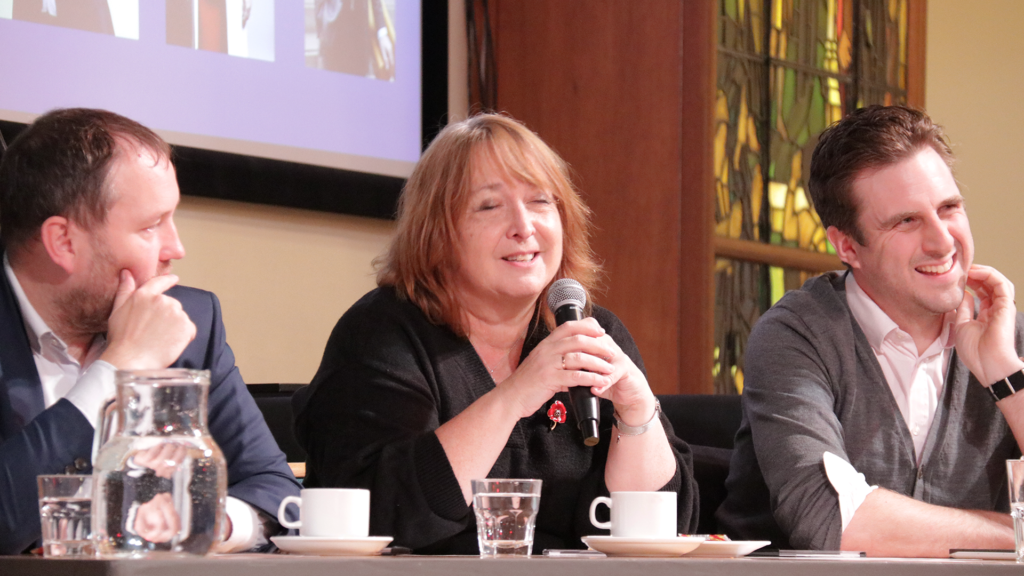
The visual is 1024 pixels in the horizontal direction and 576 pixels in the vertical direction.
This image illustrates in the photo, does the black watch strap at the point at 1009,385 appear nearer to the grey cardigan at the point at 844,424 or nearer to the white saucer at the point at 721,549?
the grey cardigan at the point at 844,424

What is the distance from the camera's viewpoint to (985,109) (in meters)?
4.67

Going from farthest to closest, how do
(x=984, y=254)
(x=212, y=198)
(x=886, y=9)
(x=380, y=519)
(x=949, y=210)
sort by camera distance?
(x=984, y=254) < (x=886, y=9) < (x=212, y=198) < (x=949, y=210) < (x=380, y=519)

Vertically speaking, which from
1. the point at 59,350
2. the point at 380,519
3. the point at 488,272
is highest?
the point at 488,272

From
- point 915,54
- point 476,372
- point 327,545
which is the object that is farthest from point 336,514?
point 915,54

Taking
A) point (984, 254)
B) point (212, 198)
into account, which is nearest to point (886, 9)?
point (984, 254)

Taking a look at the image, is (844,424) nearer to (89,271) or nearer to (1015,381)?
(1015,381)

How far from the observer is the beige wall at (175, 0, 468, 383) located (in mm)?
2871

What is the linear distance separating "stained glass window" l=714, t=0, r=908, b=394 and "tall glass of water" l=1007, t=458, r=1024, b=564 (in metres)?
2.11

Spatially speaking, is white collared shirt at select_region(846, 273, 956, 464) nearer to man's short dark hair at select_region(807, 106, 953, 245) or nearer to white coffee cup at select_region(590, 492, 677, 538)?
man's short dark hair at select_region(807, 106, 953, 245)

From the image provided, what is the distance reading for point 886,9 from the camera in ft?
13.0

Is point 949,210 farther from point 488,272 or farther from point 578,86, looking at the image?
point 578,86

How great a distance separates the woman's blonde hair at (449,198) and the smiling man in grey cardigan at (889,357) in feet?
1.40

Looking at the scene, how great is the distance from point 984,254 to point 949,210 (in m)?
2.92

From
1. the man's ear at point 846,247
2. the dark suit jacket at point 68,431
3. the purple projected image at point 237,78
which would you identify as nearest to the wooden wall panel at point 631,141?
the purple projected image at point 237,78
